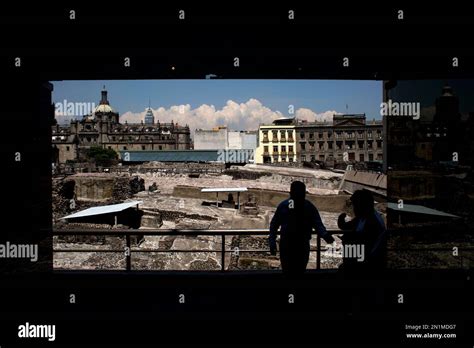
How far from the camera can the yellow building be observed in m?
67.5

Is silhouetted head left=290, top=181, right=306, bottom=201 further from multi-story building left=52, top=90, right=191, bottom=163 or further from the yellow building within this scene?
multi-story building left=52, top=90, right=191, bottom=163

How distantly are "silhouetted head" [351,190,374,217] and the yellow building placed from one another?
211 feet

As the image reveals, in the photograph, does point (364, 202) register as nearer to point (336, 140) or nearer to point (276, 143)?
point (276, 143)

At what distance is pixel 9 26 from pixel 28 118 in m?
A: 1.18

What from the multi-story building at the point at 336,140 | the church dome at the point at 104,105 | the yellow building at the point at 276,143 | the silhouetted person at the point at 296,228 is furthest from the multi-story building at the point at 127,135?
the silhouetted person at the point at 296,228

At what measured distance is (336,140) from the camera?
68062 millimetres

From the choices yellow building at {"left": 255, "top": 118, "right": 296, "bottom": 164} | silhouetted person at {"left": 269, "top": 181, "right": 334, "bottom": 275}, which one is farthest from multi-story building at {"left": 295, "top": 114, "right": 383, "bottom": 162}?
silhouetted person at {"left": 269, "top": 181, "right": 334, "bottom": 275}

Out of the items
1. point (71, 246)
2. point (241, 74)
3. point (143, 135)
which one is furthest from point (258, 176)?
point (143, 135)

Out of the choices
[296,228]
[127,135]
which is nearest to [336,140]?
[127,135]

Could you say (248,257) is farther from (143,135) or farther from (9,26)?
(143,135)

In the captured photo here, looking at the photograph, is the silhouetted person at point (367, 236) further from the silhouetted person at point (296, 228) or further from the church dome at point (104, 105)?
the church dome at point (104, 105)

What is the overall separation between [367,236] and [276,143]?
65118 mm

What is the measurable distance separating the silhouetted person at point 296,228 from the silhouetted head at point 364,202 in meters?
0.49

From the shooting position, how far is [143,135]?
92625 millimetres
